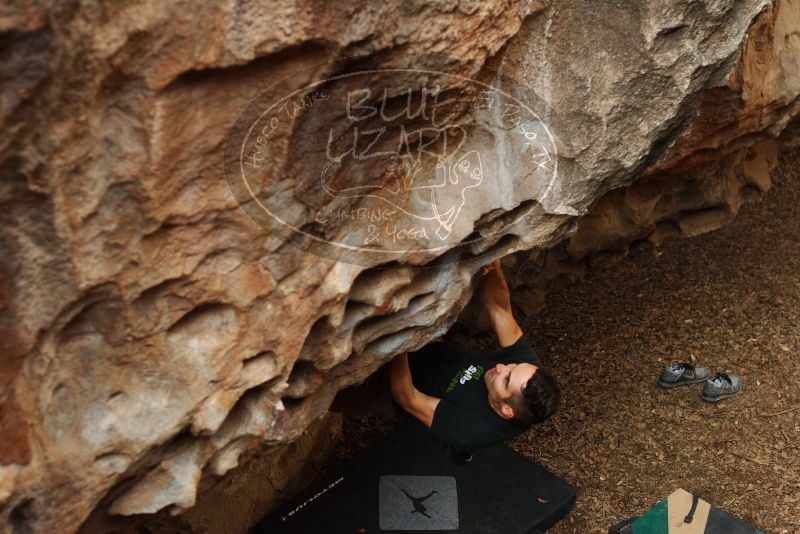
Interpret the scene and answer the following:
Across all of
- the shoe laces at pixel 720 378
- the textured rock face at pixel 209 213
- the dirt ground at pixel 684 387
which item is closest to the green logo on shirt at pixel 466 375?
the textured rock face at pixel 209 213

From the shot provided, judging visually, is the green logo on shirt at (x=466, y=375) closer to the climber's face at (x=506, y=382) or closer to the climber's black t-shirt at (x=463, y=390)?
the climber's black t-shirt at (x=463, y=390)

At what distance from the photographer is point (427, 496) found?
12.0 ft

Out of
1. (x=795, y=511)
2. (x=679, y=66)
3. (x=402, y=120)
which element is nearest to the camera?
(x=402, y=120)

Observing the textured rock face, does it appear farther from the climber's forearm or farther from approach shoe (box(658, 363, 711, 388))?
approach shoe (box(658, 363, 711, 388))

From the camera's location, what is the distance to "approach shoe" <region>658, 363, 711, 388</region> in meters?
4.12

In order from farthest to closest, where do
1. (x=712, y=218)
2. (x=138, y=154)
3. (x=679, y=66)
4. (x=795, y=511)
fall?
(x=712, y=218), (x=795, y=511), (x=679, y=66), (x=138, y=154)

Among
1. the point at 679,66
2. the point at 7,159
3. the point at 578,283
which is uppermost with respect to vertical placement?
the point at 7,159

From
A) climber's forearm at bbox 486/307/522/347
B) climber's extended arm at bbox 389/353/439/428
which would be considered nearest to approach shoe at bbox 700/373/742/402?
climber's forearm at bbox 486/307/522/347

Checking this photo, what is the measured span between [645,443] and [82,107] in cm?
286

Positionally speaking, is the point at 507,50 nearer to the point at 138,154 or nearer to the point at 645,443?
the point at 138,154

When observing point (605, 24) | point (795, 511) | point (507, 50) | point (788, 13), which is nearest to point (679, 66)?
point (605, 24)

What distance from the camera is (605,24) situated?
2602 millimetres

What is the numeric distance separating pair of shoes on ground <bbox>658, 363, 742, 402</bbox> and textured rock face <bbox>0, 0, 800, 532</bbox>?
141cm

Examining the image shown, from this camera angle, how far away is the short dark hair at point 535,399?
3.13 meters
